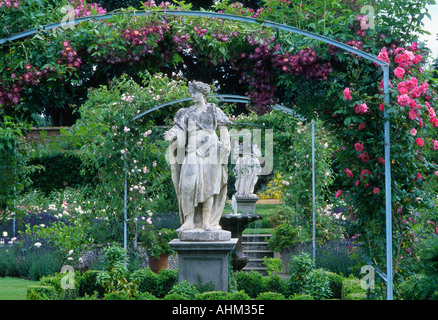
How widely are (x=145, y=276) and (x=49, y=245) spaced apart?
7.34 feet

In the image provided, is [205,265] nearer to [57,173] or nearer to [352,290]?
[352,290]

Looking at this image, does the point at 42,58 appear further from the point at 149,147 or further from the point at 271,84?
the point at 149,147

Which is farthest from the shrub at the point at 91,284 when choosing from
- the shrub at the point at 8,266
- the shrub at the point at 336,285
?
the shrub at the point at 336,285

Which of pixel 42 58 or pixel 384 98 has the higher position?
pixel 42 58

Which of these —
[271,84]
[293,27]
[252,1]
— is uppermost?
[252,1]

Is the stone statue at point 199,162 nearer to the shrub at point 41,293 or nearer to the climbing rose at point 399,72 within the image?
the shrub at point 41,293

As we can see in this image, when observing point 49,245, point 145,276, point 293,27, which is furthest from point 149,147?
point 293,27

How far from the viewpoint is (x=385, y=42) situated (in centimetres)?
484

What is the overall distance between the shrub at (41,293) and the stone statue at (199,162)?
145 cm

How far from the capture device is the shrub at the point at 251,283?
6.57m

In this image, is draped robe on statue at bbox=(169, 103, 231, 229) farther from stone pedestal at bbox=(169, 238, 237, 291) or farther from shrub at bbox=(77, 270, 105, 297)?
shrub at bbox=(77, 270, 105, 297)

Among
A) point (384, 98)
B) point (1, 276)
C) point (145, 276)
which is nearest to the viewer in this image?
point (384, 98)

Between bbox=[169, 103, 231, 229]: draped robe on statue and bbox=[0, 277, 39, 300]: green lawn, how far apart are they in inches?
87.0

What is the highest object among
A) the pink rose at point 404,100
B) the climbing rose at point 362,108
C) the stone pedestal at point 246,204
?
the pink rose at point 404,100
